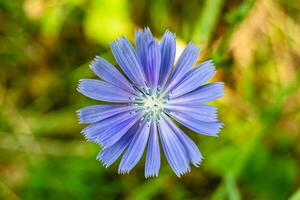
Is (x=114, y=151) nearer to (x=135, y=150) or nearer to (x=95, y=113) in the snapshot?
(x=135, y=150)

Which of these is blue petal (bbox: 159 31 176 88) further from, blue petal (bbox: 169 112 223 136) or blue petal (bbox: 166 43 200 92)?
blue petal (bbox: 169 112 223 136)

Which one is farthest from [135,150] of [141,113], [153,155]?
[141,113]

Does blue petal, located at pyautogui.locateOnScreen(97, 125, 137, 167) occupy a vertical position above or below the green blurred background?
below

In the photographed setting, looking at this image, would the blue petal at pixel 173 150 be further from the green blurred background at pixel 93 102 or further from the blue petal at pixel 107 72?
the green blurred background at pixel 93 102

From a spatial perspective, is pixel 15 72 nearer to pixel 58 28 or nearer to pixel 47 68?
pixel 47 68

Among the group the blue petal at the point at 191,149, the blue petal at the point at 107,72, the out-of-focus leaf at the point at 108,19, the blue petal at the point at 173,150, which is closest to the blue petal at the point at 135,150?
the blue petal at the point at 173,150

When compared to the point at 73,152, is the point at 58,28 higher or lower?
higher

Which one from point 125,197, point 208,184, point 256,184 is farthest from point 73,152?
point 256,184

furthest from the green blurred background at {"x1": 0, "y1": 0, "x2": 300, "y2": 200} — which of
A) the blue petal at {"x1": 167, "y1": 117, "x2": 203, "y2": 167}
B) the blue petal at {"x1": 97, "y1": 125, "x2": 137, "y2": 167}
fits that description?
the blue petal at {"x1": 97, "y1": 125, "x2": 137, "y2": 167}
